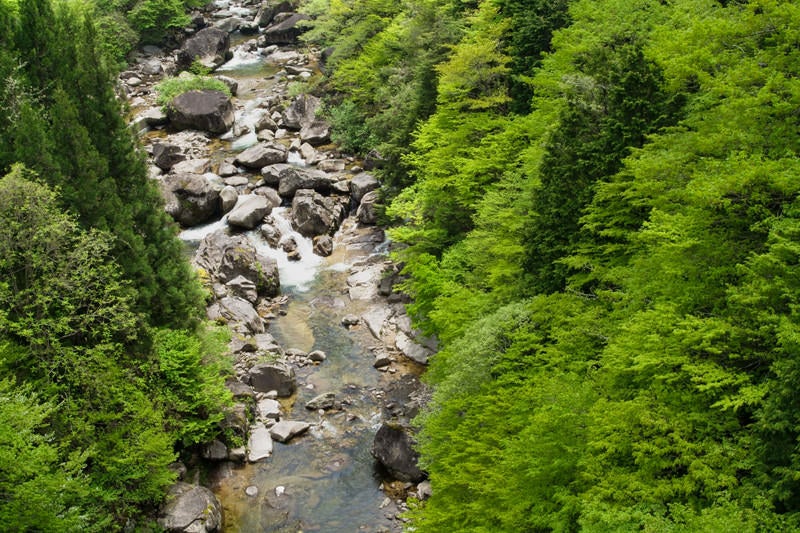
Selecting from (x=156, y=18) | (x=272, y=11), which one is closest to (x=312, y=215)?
(x=156, y=18)

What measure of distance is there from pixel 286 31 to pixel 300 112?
66.3ft

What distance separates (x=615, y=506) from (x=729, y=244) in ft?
18.9

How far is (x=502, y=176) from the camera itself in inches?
942

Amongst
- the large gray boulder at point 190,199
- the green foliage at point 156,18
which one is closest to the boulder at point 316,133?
the large gray boulder at point 190,199

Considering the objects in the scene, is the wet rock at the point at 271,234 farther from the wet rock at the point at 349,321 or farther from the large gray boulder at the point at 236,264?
the wet rock at the point at 349,321

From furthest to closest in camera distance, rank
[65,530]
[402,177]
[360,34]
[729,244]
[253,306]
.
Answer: [360,34], [402,177], [253,306], [65,530], [729,244]

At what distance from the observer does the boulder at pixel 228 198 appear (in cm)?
3522

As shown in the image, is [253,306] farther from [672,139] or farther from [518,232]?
[672,139]

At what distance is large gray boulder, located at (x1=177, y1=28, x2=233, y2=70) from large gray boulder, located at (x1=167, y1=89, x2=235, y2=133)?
11.9 m

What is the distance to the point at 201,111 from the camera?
1695 inches

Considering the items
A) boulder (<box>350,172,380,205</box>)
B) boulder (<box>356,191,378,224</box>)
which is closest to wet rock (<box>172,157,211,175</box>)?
boulder (<box>350,172,380,205</box>)

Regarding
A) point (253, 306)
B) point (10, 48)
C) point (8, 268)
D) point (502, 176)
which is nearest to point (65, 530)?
point (8, 268)

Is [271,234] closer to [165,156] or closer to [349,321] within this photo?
[349,321]

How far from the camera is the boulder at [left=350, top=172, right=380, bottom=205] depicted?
36750mm
